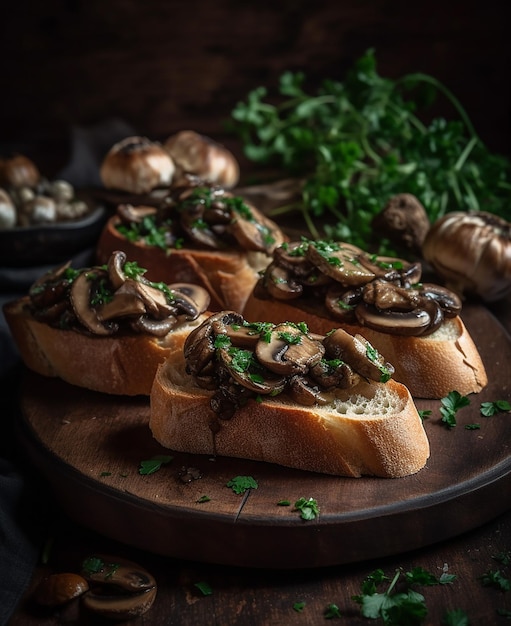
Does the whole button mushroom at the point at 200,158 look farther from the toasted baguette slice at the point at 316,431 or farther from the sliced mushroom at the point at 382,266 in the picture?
the toasted baguette slice at the point at 316,431

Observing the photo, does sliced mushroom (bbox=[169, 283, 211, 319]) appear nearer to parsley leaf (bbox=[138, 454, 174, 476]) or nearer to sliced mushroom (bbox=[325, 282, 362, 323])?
sliced mushroom (bbox=[325, 282, 362, 323])

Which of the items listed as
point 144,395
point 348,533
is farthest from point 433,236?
point 348,533

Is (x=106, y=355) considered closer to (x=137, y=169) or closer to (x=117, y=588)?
(x=117, y=588)

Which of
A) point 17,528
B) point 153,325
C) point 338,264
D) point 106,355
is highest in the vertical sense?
point 338,264

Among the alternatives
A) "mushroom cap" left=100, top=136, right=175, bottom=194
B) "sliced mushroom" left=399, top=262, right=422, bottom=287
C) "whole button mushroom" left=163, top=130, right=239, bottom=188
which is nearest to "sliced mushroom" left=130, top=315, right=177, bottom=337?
"sliced mushroom" left=399, top=262, right=422, bottom=287

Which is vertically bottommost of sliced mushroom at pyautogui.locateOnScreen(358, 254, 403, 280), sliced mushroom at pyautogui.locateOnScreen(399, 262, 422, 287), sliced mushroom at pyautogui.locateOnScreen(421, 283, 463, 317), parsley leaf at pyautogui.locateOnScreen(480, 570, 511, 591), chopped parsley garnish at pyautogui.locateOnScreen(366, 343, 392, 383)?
parsley leaf at pyautogui.locateOnScreen(480, 570, 511, 591)

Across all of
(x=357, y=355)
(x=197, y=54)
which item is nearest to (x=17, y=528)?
(x=357, y=355)
